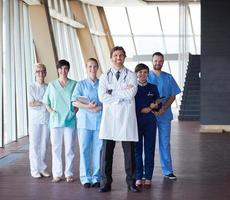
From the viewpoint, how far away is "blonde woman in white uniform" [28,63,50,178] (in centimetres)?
603

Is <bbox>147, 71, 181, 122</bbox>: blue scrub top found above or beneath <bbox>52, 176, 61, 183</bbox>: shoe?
above

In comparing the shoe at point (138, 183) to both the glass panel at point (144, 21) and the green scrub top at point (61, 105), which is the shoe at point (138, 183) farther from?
the glass panel at point (144, 21)

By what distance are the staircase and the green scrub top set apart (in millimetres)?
10223

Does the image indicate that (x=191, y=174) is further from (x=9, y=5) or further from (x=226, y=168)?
(x=9, y=5)

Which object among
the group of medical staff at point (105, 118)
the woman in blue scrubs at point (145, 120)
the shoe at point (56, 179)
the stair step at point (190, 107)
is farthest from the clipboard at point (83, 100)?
the stair step at point (190, 107)

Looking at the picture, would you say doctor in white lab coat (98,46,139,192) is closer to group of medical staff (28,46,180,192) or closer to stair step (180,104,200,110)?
group of medical staff (28,46,180,192)

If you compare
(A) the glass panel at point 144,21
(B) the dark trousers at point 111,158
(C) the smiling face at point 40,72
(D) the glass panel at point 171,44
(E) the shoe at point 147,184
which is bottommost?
(E) the shoe at point 147,184

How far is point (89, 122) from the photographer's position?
542 cm

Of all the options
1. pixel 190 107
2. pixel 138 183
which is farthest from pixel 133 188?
pixel 190 107

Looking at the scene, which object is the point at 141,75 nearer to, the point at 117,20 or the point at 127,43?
the point at 117,20

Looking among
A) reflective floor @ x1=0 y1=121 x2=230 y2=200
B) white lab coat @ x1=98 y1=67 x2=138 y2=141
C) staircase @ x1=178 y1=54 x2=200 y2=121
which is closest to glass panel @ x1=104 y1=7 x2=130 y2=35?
staircase @ x1=178 y1=54 x2=200 y2=121

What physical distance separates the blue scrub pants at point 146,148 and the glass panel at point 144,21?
19124mm

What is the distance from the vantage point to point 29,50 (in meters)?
11.1

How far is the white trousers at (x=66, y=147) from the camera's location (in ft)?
18.6
